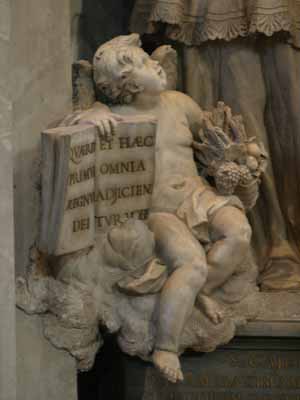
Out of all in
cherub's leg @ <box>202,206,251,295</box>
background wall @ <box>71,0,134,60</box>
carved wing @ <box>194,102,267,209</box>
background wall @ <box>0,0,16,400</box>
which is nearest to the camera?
background wall @ <box>0,0,16,400</box>

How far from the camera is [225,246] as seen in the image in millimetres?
5707

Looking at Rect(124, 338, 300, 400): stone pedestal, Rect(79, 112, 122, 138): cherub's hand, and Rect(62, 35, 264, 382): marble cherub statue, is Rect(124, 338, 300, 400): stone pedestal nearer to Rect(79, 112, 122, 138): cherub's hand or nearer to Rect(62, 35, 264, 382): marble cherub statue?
Rect(62, 35, 264, 382): marble cherub statue

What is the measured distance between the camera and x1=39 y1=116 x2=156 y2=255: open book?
5.36 metres

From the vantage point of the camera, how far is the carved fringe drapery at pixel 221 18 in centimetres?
630

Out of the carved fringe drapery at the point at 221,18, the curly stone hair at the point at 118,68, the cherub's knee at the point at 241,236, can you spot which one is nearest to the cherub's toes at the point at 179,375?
the cherub's knee at the point at 241,236

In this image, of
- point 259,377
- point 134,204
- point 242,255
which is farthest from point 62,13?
point 259,377

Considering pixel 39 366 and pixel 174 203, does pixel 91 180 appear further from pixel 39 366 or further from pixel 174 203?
pixel 39 366

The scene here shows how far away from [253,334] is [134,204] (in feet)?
2.44

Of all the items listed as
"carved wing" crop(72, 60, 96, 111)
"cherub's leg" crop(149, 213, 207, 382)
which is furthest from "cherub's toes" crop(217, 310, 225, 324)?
"carved wing" crop(72, 60, 96, 111)

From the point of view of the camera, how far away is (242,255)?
5.75m

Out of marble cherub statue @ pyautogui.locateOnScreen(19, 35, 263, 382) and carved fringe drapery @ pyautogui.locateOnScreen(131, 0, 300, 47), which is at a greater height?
carved fringe drapery @ pyautogui.locateOnScreen(131, 0, 300, 47)

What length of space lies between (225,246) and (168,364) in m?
0.51

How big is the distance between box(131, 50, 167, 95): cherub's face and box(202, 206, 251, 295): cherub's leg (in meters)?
0.53

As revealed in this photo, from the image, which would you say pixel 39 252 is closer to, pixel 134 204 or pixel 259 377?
pixel 134 204
